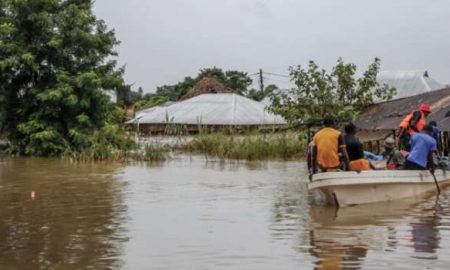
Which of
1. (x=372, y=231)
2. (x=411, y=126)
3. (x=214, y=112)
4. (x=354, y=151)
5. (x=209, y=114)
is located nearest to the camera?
(x=372, y=231)

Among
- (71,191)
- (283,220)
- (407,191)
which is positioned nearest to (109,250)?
(283,220)

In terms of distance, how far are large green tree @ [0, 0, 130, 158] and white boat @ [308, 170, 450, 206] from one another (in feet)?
54.1

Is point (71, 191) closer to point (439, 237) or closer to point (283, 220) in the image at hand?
point (283, 220)

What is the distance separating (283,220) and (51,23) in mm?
20014

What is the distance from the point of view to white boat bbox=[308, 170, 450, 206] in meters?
10.7

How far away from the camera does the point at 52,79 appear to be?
28.6 metres

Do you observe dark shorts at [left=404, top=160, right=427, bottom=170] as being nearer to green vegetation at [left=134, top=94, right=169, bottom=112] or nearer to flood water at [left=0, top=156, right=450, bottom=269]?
flood water at [left=0, top=156, right=450, bottom=269]

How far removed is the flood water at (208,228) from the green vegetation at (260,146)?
8219 millimetres

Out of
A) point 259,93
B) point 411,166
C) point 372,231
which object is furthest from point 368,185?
point 259,93

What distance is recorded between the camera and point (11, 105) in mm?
28781

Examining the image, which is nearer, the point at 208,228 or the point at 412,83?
the point at 208,228

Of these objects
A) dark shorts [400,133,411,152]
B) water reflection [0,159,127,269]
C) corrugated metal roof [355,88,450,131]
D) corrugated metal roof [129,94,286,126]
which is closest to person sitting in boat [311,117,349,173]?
dark shorts [400,133,411,152]

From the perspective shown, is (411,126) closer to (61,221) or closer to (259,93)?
(61,221)

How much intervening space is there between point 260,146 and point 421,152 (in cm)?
1322
